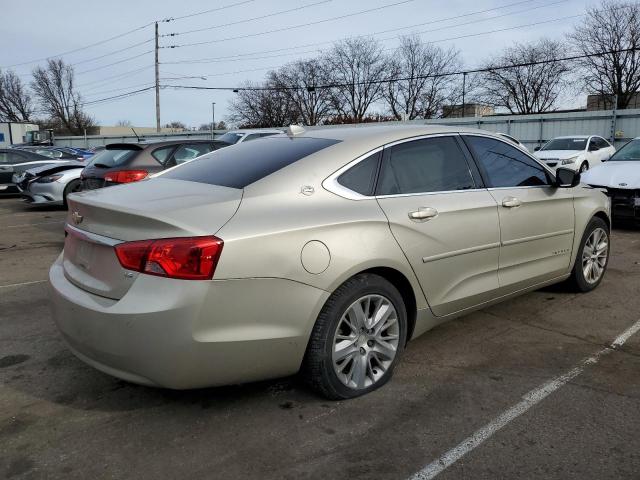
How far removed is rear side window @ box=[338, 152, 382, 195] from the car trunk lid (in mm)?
653

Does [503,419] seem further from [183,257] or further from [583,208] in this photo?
[583,208]

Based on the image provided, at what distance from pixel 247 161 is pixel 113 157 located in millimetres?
5922

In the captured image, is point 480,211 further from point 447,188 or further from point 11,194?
point 11,194

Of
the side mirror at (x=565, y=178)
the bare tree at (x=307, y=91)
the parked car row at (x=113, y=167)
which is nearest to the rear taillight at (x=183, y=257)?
the parked car row at (x=113, y=167)

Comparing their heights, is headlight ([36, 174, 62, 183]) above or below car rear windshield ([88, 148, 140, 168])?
below

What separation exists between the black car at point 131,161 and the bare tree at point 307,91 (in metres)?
56.7

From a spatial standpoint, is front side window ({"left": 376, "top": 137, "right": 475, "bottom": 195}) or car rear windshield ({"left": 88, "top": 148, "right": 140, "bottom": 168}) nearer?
front side window ({"left": 376, "top": 137, "right": 475, "bottom": 195})

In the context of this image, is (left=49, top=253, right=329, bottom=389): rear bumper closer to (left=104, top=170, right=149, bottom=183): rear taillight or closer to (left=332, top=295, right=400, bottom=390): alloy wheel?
(left=332, top=295, right=400, bottom=390): alloy wheel

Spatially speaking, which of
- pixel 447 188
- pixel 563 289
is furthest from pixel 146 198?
pixel 563 289

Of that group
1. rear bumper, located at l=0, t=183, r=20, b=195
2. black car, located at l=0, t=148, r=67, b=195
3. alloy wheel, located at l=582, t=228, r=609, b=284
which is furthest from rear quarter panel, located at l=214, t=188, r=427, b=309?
rear bumper, located at l=0, t=183, r=20, b=195

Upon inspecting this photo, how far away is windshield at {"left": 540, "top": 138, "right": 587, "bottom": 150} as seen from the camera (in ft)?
61.6

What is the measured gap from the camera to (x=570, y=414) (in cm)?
297

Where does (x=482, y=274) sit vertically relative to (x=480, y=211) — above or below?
below

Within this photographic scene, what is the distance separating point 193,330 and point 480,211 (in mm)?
2195
